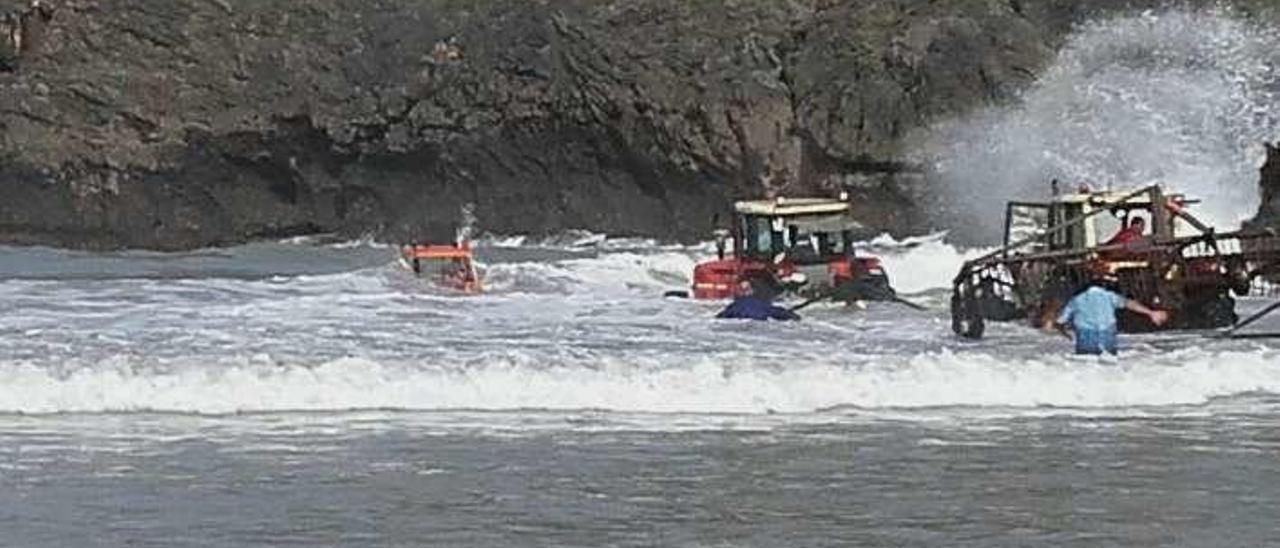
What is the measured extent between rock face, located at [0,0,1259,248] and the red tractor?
713 inches

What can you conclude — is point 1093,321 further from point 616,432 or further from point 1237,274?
point 616,432

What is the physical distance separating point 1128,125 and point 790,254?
2166 centimetres

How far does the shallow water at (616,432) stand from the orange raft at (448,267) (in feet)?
17.9

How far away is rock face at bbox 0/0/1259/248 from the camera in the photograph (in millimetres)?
51812

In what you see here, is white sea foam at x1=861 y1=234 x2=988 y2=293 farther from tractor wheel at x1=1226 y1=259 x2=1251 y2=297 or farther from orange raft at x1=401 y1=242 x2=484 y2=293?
tractor wheel at x1=1226 y1=259 x2=1251 y2=297

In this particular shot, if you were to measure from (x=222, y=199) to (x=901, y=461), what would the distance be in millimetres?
40893

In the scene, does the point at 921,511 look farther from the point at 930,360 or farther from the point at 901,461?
the point at 930,360

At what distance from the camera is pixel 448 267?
35719 mm

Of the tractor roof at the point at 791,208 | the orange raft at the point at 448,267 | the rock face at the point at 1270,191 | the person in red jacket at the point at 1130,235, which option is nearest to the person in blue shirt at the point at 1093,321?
the person in red jacket at the point at 1130,235

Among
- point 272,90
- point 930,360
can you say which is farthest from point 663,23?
point 930,360

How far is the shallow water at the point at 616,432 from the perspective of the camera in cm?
1262

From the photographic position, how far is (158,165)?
5438cm

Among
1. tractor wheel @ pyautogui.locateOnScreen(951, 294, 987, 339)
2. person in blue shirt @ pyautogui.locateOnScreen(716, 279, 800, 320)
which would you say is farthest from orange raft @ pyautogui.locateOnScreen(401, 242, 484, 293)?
tractor wheel @ pyautogui.locateOnScreen(951, 294, 987, 339)

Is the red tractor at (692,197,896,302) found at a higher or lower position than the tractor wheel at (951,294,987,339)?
higher
